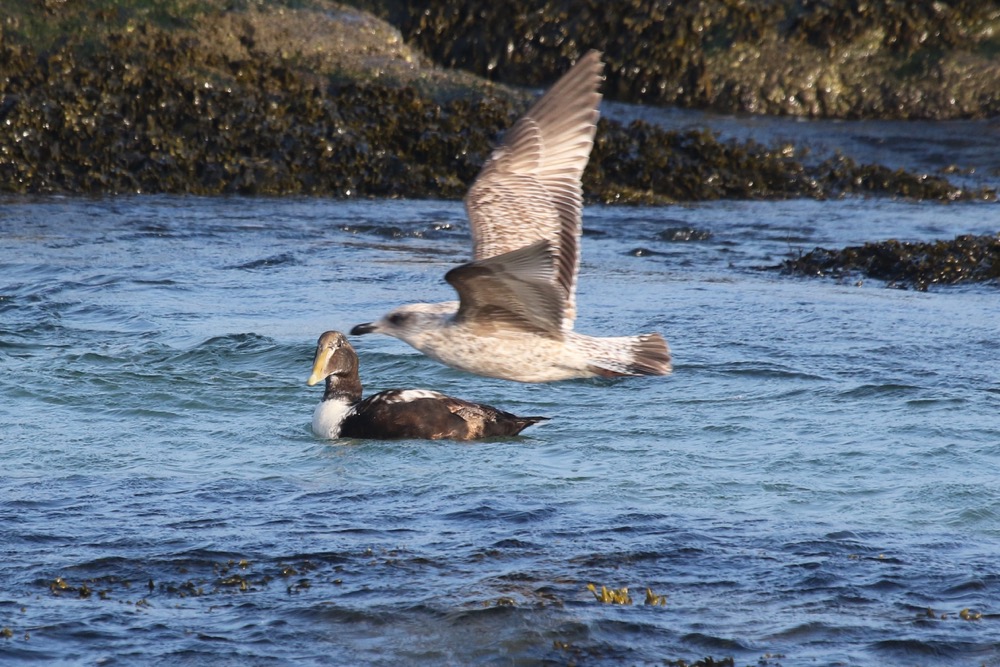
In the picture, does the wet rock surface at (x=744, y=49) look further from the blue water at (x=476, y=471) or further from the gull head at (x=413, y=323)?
the gull head at (x=413, y=323)

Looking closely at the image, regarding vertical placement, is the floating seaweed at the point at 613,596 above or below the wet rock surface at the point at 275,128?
below

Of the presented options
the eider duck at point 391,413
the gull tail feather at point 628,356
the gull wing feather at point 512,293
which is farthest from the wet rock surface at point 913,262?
the gull wing feather at point 512,293

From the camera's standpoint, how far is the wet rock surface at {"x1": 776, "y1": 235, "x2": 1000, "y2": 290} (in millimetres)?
10383

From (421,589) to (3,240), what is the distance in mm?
7058

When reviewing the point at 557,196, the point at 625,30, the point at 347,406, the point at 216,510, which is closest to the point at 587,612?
the point at 216,510

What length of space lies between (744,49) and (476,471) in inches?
384

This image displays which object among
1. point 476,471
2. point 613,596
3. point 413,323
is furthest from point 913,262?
point 613,596

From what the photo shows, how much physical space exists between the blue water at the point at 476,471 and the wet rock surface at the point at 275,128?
107 cm

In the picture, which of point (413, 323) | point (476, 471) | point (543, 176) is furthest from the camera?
point (543, 176)

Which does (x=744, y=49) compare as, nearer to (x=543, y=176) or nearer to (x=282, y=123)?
(x=282, y=123)

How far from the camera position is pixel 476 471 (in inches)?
269

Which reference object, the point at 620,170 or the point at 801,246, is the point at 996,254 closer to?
the point at 801,246

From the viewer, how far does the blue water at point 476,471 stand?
191 inches

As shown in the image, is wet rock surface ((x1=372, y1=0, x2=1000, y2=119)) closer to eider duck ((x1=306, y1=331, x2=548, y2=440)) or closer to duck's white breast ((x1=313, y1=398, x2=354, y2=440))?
eider duck ((x1=306, y1=331, x2=548, y2=440))
